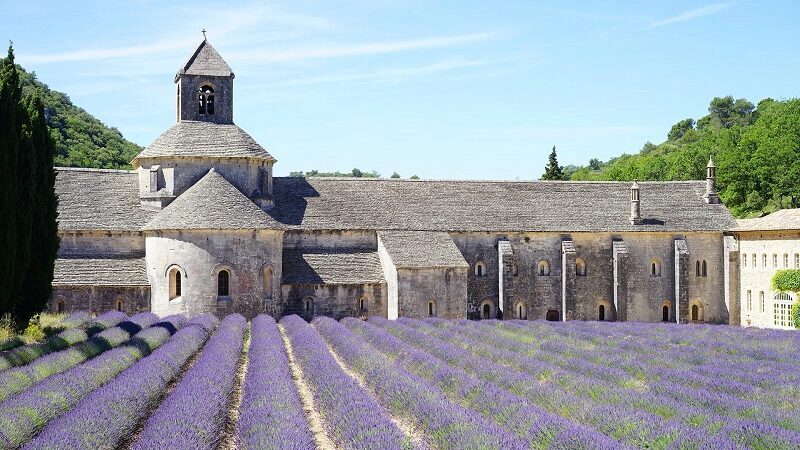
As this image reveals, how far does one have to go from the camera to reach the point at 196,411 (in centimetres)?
1523

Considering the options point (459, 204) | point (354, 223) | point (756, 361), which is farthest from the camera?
point (459, 204)

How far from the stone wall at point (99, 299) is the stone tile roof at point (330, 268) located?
6363mm

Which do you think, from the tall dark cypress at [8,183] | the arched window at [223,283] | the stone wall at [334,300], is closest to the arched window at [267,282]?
the stone wall at [334,300]

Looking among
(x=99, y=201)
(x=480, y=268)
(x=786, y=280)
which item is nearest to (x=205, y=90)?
(x=99, y=201)

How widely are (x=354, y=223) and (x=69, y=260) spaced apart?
13.0m

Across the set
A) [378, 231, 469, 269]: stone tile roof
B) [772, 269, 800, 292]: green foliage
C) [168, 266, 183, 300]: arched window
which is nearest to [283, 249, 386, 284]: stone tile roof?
[378, 231, 469, 269]: stone tile roof

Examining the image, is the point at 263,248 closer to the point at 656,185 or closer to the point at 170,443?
the point at 656,185

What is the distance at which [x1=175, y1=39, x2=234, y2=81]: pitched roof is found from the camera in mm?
44688

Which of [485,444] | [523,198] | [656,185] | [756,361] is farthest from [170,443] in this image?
[656,185]

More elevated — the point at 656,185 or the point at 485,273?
the point at 656,185

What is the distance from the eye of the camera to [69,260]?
3969cm

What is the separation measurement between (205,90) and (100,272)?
1091 cm

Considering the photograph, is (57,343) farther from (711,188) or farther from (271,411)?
(711,188)

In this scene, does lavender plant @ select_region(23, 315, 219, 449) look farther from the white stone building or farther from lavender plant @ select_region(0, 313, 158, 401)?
the white stone building
